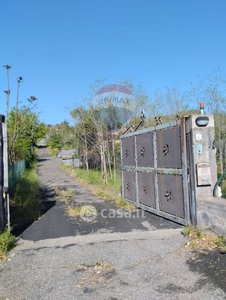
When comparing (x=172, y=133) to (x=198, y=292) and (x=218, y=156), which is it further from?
(x=218, y=156)

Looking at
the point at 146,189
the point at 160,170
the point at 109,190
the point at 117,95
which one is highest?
the point at 117,95

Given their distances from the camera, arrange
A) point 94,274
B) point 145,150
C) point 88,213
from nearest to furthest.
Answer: point 94,274 < point 145,150 < point 88,213

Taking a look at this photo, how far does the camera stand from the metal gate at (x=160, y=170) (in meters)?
5.16

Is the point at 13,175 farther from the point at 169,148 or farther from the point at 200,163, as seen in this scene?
the point at 200,163

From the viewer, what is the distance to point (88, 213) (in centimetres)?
689

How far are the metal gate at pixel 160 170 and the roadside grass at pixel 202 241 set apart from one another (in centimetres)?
39

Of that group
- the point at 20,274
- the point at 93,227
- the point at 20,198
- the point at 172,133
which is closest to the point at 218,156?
the point at 172,133

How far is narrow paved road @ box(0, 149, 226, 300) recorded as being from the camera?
2.98 meters

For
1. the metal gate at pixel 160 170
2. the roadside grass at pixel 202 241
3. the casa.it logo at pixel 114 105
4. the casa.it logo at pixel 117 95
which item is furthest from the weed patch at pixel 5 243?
the casa.it logo at pixel 117 95

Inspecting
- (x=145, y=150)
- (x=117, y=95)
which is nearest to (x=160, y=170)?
(x=145, y=150)

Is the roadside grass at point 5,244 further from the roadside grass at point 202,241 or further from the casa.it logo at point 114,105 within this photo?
the casa.it logo at point 114,105

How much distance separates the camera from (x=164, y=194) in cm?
582

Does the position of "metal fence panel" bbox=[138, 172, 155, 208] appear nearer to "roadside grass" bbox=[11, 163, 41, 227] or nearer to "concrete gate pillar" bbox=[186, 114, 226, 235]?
"concrete gate pillar" bbox=[186, 114, 226, 235]

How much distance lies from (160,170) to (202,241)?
1.93 metres
